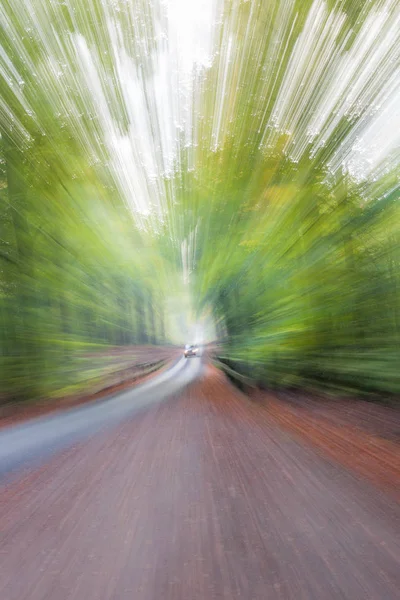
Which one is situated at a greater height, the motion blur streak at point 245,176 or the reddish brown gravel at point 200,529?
the motion blur streak at point 245,176

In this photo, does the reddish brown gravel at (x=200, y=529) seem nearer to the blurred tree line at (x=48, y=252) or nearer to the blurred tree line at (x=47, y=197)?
the blurred tree line at (x=48, y=252)

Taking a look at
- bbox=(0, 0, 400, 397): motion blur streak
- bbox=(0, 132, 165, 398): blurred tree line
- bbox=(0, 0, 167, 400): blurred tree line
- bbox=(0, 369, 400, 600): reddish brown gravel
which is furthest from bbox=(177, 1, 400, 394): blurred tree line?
bbox=(0, 369, 400, 600): reddish brown gravel

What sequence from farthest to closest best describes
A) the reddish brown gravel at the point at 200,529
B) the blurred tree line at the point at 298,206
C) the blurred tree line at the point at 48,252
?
the blurred tree line at the point at 48,252 < the blurred tree line at the point at 298,206 < the reddish brown gravel at the point at 200,529

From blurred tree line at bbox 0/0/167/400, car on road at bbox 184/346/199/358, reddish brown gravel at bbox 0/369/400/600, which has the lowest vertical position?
reddish brown gravel at bbox 0/369/400/600

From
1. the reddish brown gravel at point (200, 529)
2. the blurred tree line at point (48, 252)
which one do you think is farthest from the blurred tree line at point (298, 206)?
the reddish brown gravel at point (200, 529)

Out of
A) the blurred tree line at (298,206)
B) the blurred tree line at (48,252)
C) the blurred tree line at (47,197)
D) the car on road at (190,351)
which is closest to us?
the blurred tree line at (298,206)

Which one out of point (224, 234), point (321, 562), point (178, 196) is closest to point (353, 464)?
point (321, 562)

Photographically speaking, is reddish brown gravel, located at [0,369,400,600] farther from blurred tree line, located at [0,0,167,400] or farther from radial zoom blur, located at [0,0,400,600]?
blurred tree line, located at [0,0,167,400]

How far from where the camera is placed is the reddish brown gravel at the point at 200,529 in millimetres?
2482

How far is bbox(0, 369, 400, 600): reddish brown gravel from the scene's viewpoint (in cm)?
248

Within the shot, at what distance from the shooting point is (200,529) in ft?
10.8

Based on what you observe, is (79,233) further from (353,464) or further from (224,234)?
(353,464)

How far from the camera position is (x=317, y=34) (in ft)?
28.9

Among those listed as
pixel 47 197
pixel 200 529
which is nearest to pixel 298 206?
pixel 47 197
